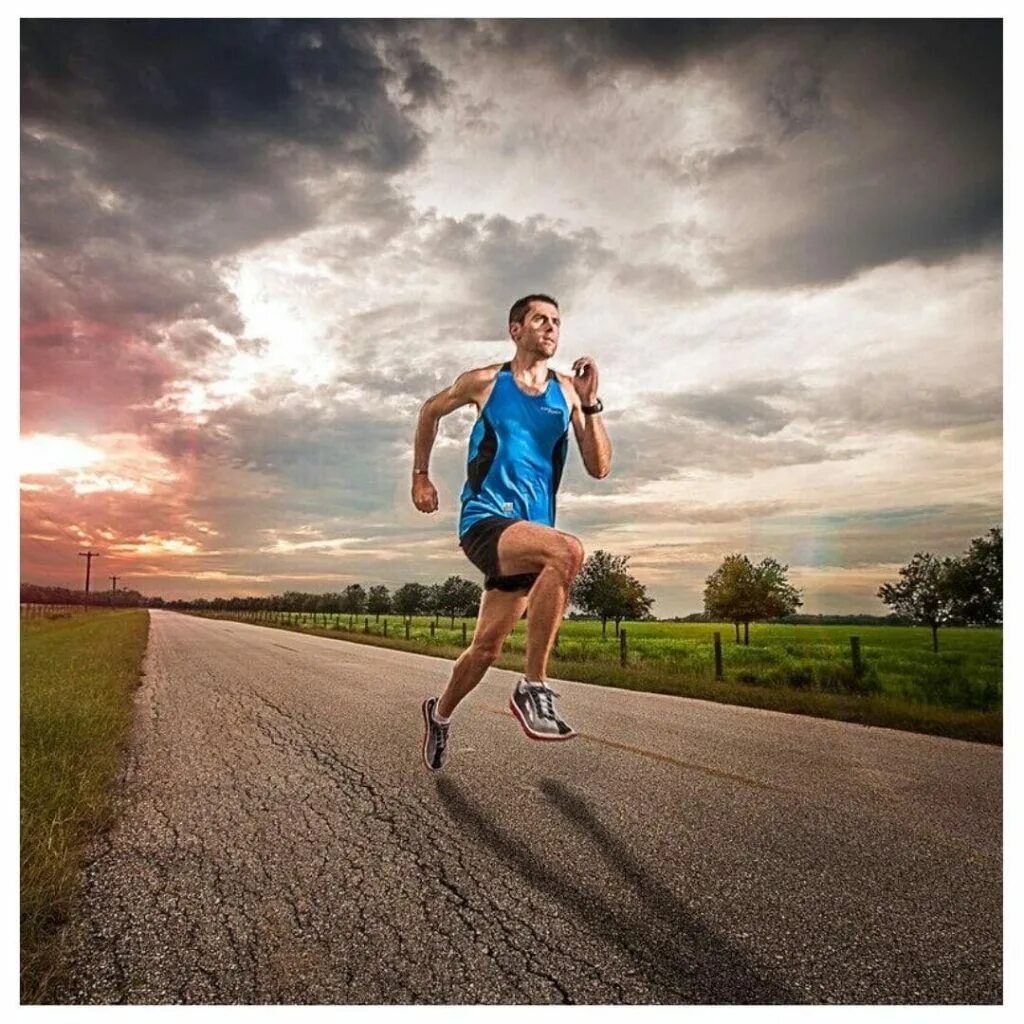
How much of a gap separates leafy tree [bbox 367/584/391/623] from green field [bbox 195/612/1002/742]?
0.11 meters

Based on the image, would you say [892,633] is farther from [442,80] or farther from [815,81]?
[442,80]

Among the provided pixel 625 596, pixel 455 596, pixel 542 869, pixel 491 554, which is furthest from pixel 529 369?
pixel 542 869

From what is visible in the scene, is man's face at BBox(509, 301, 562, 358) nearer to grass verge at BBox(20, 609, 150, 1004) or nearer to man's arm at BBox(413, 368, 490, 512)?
man's arm at BBox(413, 368, 490, 512)

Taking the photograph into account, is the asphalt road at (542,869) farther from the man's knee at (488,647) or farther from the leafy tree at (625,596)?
the leafy tree at (625,596)

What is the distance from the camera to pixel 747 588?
3883mm

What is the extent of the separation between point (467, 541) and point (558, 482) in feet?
1.46

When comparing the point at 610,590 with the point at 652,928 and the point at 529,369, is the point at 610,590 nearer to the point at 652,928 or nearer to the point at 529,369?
the point at 529,369

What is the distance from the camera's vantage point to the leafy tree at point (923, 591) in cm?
383

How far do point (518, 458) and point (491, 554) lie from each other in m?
0.40

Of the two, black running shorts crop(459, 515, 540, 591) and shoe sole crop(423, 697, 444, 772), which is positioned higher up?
black running shorts crop(459, 515, 540, 591)

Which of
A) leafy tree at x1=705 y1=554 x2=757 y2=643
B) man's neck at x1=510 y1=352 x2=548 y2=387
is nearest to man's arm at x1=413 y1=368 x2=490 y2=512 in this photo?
man's neck at x1=510 y1=352 x2=548 y2=387

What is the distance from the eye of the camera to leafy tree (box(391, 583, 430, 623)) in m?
3.80
